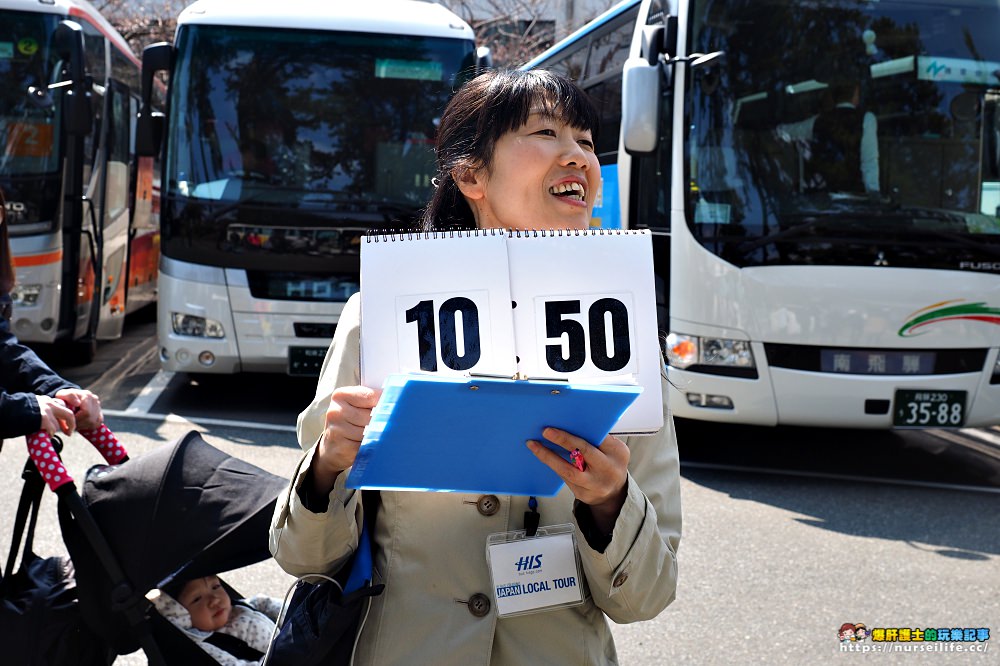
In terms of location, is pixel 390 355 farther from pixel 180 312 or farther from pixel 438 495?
pixel 180 312

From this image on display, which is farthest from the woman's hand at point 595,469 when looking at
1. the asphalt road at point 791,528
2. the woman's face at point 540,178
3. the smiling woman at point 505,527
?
the asphalt road at point 791,528

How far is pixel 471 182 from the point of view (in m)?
1.95

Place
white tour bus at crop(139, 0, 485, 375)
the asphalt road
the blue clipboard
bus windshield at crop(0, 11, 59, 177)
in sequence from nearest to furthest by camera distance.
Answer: the blue clipboard → the asphalt road → white tour bus at crop(139, 0, 485, 375) → bus windshield at crop(0, 11, 59, 177)

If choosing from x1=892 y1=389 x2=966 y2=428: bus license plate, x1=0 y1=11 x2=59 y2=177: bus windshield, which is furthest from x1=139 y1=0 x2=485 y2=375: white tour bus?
x1=892 y1=389 x2=966 y2=428: bus license plate

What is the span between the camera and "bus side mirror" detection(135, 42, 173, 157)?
8203 millimetres

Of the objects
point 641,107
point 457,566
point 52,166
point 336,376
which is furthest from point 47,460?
point 52,166

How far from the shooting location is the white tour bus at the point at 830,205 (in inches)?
252

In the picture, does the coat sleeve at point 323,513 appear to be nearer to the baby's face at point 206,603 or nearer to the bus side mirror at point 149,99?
the baby's face at point 206,603

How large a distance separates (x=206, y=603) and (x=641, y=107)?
475 cm

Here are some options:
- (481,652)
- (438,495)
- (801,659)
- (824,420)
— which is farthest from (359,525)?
(824,420)

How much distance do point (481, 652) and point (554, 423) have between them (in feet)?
1.55

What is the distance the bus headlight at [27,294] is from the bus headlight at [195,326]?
1362 millimetres

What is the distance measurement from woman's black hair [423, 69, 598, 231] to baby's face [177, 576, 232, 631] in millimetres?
1150

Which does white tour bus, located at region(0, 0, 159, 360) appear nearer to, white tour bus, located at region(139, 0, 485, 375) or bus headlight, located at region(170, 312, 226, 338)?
white tour bus, located at region(139, 0, 485, 375)
